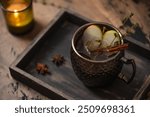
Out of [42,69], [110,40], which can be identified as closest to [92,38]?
[110,40]

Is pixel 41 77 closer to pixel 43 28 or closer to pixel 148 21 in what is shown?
pixel 43 28

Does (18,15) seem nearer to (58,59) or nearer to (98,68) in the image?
(58,59)

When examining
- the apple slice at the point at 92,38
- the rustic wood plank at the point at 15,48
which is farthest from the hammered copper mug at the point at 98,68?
the rustic wood plank at the point at 15,48

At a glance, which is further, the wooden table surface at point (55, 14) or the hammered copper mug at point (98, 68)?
the wooden table surface at point (55, 14)

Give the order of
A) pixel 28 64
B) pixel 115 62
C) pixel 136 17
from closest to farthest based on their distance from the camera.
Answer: pixel 115 62 → pixel 28 64 → pixel 136 17

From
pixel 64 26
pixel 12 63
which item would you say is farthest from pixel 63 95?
pixel 64 26

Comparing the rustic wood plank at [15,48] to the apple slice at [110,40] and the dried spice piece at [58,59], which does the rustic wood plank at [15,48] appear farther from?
the apple slice at [110,40]
